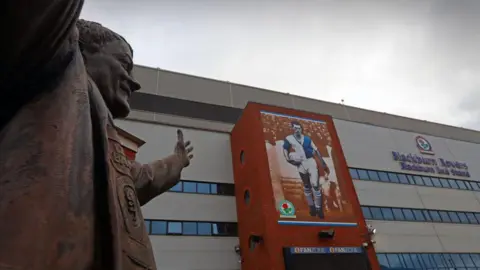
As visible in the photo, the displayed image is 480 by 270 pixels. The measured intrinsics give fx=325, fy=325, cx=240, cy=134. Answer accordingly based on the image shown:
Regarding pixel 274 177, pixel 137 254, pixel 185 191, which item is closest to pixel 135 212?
pixel 137 254

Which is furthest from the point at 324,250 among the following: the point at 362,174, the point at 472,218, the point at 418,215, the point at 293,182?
the point at 472,218

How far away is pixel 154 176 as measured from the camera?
6.50 ft

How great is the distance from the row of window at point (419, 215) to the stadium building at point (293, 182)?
0.07 m

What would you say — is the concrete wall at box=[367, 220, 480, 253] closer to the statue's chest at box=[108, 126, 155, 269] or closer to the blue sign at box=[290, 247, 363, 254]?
the blue sign at box=[290, 247, 363, 254]

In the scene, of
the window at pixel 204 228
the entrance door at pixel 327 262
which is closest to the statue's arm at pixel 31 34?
the entrance door at pixel 327 262

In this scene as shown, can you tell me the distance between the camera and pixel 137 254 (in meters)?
1.34

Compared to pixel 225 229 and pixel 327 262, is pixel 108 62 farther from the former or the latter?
pixel 225 229

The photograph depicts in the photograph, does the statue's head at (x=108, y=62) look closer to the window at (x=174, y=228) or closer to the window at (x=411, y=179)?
the window at (x=174, y=228)

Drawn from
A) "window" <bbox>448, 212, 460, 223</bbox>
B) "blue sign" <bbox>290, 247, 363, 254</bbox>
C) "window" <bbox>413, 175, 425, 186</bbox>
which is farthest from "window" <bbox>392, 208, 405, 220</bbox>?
"blue sign" <bbox>290, 247, 363, 254</bbox>

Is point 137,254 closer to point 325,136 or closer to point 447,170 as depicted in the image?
point 325,136

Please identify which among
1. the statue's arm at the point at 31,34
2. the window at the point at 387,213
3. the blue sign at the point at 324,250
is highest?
the window at the point at 387,213

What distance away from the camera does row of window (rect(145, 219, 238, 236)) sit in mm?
14980

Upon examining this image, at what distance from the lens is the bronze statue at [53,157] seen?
0.84 metres

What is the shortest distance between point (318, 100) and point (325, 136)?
8.39m
